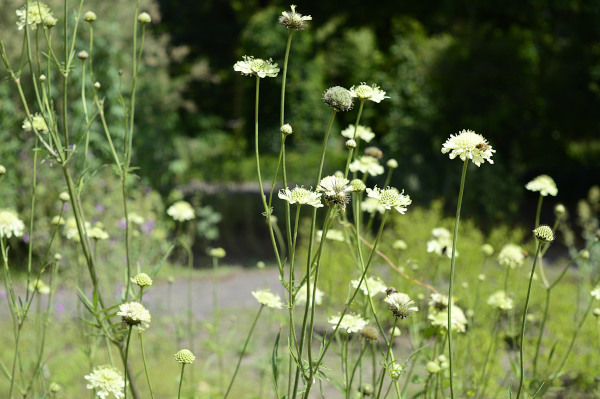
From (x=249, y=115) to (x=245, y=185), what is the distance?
2790 millimetres

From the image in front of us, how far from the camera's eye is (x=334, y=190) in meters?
1.14

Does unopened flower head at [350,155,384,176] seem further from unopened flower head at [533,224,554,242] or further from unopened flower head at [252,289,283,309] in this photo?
unopened flower head at [533,224,554,242]

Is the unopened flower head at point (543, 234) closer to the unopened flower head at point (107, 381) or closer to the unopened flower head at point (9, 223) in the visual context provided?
the unopened flower head at point (107, 381)

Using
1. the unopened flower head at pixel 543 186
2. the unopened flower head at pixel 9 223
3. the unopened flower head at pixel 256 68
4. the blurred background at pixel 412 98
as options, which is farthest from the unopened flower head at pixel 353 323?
the blurred background at pixel 412 98

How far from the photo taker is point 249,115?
33.8 feet

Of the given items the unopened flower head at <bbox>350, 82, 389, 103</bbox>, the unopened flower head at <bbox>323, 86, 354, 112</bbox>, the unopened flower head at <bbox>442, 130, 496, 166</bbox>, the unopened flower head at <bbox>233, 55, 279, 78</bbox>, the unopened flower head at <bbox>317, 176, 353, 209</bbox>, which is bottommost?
the unopened flower head at <bbox>317, 176, 353, 209</bbox>

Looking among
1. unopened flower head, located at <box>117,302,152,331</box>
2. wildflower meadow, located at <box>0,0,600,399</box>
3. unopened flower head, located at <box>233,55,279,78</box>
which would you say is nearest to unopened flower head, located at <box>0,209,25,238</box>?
wildflower meadow, located at <box>0,0,600,399</box>

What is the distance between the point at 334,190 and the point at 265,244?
8.12 meters

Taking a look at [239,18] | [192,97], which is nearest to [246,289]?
[239,18]

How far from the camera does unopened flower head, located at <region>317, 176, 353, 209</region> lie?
1128 mm

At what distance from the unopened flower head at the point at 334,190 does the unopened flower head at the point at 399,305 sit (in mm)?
240

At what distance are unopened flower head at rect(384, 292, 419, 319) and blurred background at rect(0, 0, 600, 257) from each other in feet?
19.8

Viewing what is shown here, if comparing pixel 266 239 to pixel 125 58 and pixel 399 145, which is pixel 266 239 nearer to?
pixel 399 145

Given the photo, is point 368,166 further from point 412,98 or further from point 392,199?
point 412,98
